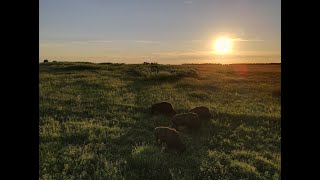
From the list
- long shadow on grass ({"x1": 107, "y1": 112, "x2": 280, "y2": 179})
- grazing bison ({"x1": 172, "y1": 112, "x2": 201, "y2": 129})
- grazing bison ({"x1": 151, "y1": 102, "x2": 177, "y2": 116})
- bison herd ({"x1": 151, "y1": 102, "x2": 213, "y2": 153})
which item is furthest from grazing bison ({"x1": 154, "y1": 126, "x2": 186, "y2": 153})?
grazing bison ({"x1": 151, "y1": 102, "x2": 177, "y2": 116})

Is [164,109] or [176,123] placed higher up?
[164,109]

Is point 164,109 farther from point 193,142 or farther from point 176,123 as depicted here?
point 193,142

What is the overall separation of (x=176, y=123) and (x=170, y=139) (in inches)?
151

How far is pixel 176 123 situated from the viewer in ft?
63.7

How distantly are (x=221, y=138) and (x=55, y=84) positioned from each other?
23.3 metres

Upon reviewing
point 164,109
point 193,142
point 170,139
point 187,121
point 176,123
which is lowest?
point 193,142

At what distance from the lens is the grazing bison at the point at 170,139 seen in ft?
50.5

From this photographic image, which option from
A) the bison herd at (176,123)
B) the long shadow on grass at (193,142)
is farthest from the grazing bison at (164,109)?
the long shadow on grass at (193,142)

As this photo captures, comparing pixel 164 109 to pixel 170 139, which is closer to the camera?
pixel 170 139

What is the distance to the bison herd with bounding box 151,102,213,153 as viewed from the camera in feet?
50.8

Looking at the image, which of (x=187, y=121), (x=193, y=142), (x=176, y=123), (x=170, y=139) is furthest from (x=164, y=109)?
(x=170, y=139)

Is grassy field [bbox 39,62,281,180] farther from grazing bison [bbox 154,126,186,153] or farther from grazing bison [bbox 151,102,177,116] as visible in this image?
grazing bison [bbox 151,102,177,116]
